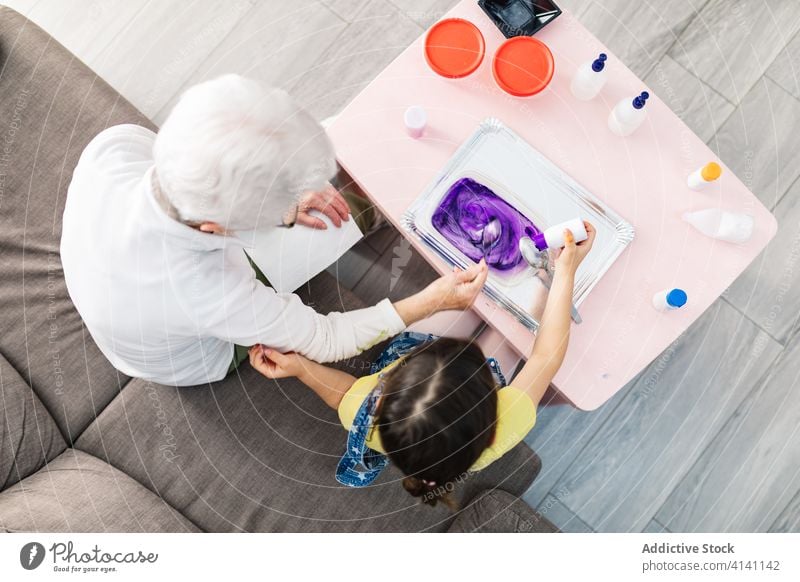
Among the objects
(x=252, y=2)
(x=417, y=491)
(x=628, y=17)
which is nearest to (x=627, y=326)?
(x=417, y=491)

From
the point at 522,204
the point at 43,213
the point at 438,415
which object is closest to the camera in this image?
the point at 438,415

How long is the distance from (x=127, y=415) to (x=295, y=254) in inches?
19.8

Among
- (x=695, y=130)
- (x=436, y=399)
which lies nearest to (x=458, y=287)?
(x=436, y=399)

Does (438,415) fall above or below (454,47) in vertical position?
below

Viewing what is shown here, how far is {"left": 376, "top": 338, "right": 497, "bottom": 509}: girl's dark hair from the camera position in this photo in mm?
859

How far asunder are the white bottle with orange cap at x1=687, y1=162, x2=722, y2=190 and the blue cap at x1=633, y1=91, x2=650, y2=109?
0.17m

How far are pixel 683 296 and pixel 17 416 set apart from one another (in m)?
1.32

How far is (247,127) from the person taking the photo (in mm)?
725

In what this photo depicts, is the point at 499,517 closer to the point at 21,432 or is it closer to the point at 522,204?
the point at 522,204

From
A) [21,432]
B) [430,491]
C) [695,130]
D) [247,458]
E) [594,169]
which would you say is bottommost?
[21,432]

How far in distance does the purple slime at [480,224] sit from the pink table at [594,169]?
2.3 inches

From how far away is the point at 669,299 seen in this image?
1001 mm

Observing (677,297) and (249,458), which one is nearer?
(677,297)

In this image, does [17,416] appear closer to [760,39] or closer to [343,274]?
[343,274]
